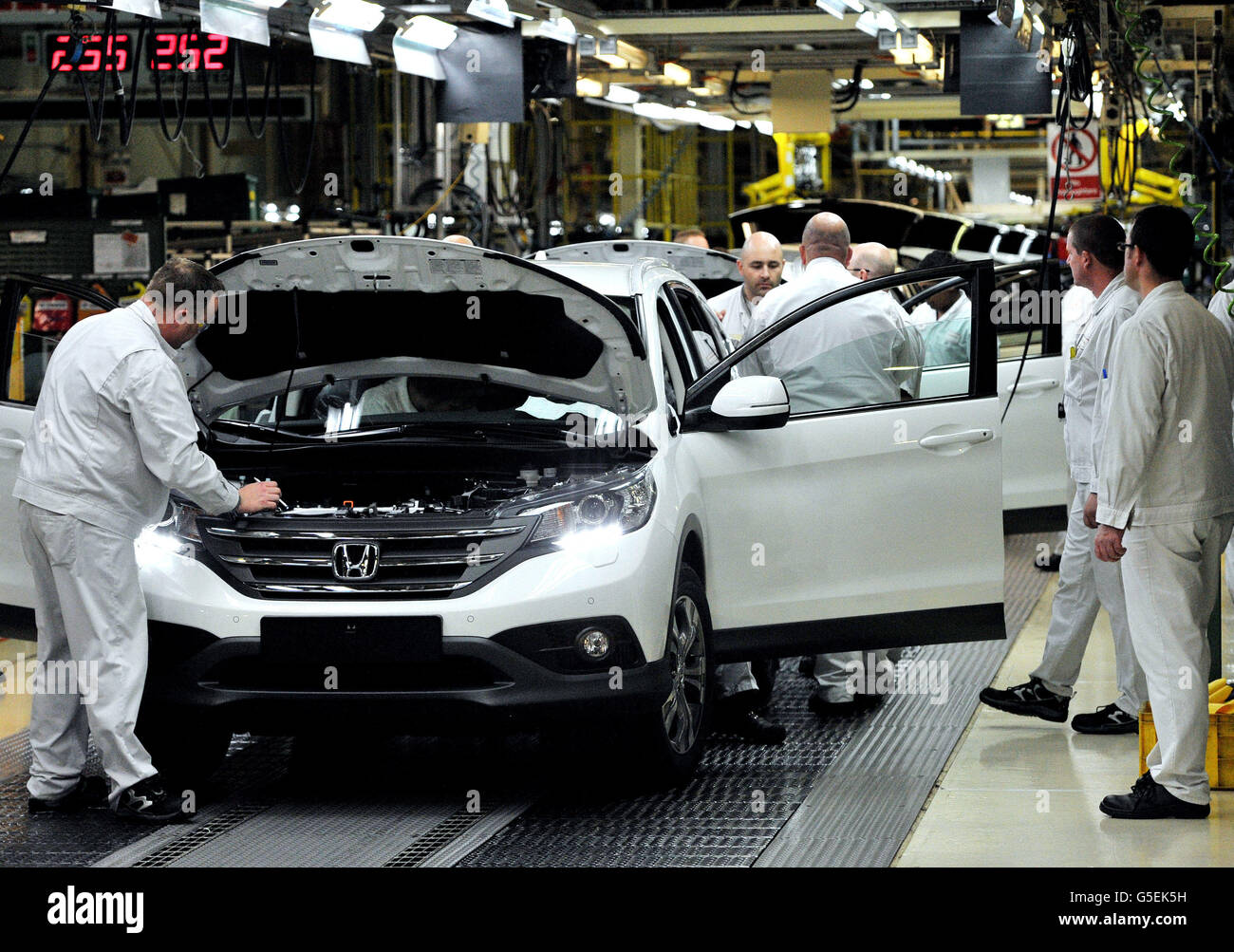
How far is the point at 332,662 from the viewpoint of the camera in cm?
538

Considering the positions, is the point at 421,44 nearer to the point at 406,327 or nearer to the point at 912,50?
the point at 912,50

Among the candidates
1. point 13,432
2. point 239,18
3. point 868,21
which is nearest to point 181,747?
point 13,432

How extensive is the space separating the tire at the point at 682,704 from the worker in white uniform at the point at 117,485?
4.52 feet

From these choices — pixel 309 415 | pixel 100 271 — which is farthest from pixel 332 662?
pixel 100 271

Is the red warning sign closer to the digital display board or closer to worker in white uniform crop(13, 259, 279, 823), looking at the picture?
the digital display board

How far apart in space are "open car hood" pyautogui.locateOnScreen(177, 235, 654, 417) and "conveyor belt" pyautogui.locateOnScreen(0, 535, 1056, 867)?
4.48 feet

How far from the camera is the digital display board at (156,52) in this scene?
834cm

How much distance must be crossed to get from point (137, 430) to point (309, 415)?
1.15 metres

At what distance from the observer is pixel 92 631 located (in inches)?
215

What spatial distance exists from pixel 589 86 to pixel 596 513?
24.7 feet

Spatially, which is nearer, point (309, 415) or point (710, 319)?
point (309, 415)

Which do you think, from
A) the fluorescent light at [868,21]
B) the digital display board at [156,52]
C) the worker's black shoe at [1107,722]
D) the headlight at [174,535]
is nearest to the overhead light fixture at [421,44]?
the digital display board at [156,52]
